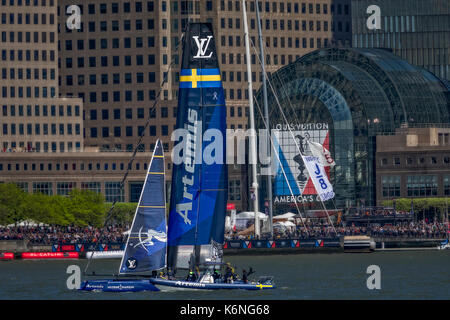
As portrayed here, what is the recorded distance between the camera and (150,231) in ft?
273

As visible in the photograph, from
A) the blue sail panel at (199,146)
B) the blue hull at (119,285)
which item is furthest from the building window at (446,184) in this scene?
the blue hull at (119,285)

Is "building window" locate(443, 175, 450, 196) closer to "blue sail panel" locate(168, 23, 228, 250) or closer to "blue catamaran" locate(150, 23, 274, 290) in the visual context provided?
"blue catamaran" locate(150, 23, 274, 290)

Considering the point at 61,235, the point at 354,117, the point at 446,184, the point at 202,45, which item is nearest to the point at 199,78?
the point at 202,45

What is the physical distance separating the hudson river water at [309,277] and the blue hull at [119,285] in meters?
0.65

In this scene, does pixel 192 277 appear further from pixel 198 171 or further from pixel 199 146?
pixel 199 146

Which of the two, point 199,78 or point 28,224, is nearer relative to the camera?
point 199,78

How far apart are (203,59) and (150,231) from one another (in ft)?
38.0

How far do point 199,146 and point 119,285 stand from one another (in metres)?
10.1

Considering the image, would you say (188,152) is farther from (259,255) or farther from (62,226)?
(62,226)

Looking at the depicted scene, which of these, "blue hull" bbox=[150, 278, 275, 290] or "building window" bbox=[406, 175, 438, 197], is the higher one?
"building window" bbox=[406, 175, 438, 197]

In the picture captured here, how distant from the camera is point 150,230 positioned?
83312 millimetres

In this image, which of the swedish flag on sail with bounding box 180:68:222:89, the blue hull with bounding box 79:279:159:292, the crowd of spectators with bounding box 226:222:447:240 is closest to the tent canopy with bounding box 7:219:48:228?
the crowd of spectators with bounding box 226:222:447:240

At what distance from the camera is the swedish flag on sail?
265 ft

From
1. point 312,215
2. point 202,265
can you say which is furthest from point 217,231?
point 312,215
